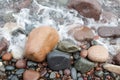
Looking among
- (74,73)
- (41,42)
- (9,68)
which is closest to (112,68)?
(74,73)

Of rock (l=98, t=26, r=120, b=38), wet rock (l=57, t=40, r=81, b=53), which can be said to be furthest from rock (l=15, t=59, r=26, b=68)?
rock (l=98, t=26, r=120, b=38)

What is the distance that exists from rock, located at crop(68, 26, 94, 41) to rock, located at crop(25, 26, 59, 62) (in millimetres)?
278

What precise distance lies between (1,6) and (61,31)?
0.92 meters

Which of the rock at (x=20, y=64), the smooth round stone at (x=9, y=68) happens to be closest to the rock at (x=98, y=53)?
the rock at (x=20, y=64)

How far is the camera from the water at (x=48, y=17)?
379 cm

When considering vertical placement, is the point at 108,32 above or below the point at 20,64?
above

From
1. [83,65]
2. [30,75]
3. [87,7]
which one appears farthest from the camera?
[87,7]

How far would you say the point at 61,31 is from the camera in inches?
151

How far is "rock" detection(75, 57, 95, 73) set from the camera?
3445mm

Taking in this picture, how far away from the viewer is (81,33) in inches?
148

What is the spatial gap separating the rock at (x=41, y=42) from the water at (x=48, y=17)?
0.22 meters

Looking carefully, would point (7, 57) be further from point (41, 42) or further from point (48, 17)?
point (48, 17)

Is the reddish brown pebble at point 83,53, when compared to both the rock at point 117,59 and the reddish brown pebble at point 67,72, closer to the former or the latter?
the reddish brown pebble at point 67,72

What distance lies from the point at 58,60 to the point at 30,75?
357 mm
